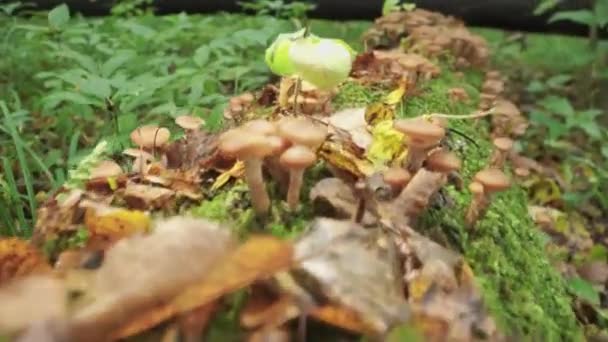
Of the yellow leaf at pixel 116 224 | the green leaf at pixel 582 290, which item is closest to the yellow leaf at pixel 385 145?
the yellow leaf at pixel 116 224

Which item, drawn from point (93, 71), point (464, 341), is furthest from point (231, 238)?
point (93, 71)

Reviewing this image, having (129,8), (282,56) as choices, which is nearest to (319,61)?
(282,56)

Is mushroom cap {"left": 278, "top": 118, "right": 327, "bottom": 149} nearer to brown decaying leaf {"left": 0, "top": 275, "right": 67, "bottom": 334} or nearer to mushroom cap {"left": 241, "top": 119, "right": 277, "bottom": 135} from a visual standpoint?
mushroom cap {"left": 241, "top": 119, "right": 277, "bottom": 135}

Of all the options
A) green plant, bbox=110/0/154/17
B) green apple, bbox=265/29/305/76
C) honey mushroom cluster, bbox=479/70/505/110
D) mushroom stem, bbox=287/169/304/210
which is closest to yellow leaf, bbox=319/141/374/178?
mushroom stem, bbox=287/169/304/210

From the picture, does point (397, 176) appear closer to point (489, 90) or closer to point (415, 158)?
point (415, 158)

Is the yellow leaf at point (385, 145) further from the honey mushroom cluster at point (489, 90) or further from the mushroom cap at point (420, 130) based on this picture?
the honey mushroom cluster at point (489, 90)

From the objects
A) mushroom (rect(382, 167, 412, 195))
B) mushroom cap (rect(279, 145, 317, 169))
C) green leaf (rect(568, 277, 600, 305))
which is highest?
mushroom cap (rect(279, 145, 317, 169))
